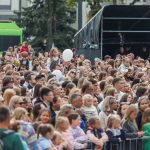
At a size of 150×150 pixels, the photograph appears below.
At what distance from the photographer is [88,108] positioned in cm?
1648

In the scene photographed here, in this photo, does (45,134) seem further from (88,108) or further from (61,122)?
(88,108)

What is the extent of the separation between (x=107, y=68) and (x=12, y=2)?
2629 inches

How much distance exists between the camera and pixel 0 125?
36.4 feet

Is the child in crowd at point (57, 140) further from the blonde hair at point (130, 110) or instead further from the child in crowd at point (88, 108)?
the child in crowd at point (88, 108)

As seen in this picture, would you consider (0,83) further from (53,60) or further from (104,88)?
(53,60)

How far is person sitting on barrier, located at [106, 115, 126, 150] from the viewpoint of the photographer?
15.0 meters

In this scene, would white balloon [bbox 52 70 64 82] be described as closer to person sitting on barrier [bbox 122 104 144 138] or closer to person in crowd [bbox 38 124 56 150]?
person sitting on barrier [bbox 122 104 144 138]

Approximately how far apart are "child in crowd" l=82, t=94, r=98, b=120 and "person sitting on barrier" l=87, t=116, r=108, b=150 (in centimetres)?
147

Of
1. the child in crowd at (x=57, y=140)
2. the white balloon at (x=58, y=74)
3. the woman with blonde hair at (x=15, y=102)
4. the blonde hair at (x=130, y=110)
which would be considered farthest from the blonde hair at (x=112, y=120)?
the white balloon at (x=58, y=74)

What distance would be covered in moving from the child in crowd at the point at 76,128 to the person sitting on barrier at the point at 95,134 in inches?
5.8

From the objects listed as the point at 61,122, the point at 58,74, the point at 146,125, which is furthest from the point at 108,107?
the point at 58,74

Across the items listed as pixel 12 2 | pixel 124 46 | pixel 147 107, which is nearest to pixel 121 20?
pixel 124 46

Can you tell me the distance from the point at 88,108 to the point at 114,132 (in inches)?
55.3

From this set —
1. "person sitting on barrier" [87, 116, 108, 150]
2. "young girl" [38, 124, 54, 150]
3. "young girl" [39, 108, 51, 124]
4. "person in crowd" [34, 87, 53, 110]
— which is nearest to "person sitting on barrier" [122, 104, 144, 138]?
"person sitting on barrier" [87, 116, 108, 150]
